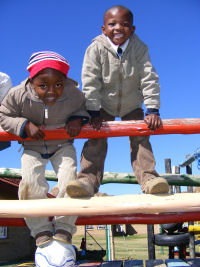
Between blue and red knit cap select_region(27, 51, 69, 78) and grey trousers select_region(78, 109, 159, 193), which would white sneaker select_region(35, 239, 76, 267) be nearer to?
grey trousers select_region(78, 109, 159, 193)

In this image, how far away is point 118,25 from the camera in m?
2.54

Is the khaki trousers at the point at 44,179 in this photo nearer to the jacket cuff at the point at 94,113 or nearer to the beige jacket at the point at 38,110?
the beige jacket at the point at 38,110

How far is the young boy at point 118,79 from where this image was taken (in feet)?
8.14

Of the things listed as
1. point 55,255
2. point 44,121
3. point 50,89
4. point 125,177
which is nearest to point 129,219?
point 55,255

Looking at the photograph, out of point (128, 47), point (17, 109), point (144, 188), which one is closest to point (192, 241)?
point (144, 188)

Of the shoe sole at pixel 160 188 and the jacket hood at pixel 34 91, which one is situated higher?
the jacket hood at pixel 34 91

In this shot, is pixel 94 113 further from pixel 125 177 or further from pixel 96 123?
pixel 125 177

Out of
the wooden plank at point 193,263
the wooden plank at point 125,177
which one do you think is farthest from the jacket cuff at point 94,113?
the wooden plank at point 125,177

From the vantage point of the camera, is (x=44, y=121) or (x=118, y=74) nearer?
(x=44, y=121)

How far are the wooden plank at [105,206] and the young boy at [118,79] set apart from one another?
0.82 m

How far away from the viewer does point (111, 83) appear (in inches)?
102

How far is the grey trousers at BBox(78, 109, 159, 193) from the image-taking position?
2396 mm

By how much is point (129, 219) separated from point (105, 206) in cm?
79

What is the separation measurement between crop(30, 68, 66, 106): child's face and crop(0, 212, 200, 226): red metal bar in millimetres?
908
